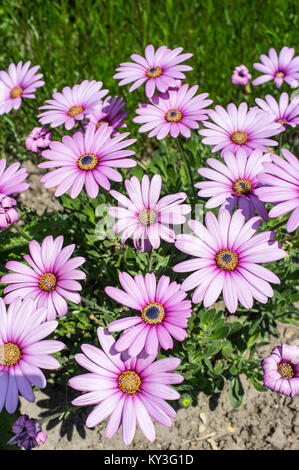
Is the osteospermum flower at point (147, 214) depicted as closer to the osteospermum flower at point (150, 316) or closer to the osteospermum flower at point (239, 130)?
the osteospermum flower at point (150, 316)

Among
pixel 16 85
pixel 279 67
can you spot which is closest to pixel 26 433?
pixel 16 85

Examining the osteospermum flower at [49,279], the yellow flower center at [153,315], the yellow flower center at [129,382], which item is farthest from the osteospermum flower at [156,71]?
the yellow flower center at [129,382]

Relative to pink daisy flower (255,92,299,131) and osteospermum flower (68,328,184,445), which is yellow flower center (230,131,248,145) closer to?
pink daisy flower (255,92,299,131)

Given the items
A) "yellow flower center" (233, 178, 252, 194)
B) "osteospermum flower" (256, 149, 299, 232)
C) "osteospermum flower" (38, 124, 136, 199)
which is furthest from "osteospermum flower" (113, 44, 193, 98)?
"osteospermum flower" (256, 149, 299, 232)

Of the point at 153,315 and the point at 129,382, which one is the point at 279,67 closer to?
the point at 153,315

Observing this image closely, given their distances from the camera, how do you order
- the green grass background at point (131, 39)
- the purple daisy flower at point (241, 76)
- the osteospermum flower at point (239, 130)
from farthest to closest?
1. the green grass background at point (131, 39)
2. the purple daisy flower at point (241, 76)
3. the osteospermum flower at point (239, 130)

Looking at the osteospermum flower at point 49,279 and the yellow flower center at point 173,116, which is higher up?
the yellow flower center at point 173,116

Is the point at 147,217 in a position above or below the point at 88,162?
below
